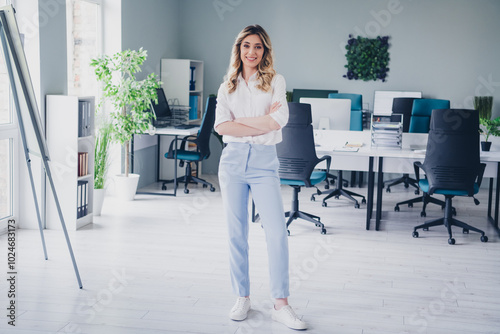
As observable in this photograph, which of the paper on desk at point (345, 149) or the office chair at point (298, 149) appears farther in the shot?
the paper on desk at point (345, 149)

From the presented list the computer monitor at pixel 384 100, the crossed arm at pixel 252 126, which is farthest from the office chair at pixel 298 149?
the computer monitor at pixel 384 100

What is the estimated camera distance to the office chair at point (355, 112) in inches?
294

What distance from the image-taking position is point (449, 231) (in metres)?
5.12

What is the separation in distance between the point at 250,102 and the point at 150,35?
4.71 meters

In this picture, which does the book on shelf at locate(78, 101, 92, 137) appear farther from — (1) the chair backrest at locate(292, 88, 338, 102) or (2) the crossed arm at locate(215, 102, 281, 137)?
(1) the chair backrest at locate(292, 88, 338, 102)

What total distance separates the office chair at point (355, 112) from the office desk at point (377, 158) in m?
1.53

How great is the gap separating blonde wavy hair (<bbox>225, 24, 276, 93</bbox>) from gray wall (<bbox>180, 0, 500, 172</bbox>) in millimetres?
5393

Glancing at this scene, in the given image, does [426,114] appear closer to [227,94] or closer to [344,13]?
[344,13]

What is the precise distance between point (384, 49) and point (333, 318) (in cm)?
562

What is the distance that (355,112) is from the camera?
24.5 ft

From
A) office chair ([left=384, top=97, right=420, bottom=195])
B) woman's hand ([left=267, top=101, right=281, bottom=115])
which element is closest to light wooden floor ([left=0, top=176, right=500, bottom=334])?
woman's hand ([left=267, top=101, right=281, bottom=115])

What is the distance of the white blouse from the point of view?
3.08 meters

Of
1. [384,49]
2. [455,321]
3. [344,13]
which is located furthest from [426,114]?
[455,321]

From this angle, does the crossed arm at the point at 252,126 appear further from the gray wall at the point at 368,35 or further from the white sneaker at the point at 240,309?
the gray wall at the point at 368,35
